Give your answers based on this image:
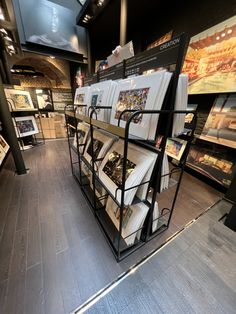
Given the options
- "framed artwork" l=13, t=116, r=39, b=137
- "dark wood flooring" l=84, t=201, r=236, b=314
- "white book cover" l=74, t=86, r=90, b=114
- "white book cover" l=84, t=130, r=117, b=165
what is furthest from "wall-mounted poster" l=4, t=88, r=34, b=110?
"dark wood flooring" l=84, t=201, r=236, b=314

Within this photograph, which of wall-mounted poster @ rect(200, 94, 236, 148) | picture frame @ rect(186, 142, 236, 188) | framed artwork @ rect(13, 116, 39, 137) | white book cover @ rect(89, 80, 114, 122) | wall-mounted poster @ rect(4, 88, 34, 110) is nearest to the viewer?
white book cover @ rect(89, 80, 114, 122)

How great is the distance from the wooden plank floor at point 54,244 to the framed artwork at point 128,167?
25.0 inches

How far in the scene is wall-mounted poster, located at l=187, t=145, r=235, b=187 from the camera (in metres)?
2.01

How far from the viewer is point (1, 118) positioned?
217 cm

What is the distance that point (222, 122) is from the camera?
1.98 meters

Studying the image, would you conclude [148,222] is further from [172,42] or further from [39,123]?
[39,123]

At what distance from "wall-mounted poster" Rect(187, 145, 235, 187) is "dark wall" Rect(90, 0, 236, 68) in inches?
69.1

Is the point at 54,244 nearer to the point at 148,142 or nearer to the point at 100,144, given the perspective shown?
the point at 100,144

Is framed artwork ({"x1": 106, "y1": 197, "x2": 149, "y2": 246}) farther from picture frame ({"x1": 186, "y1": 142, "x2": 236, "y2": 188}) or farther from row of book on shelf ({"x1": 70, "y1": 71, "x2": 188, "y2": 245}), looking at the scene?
picture frame ({"x1": 186, "y1": 142, "x2": 236, "y2": 188})

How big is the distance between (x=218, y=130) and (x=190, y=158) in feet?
2.15

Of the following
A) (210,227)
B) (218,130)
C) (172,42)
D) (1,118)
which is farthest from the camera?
(1,118)

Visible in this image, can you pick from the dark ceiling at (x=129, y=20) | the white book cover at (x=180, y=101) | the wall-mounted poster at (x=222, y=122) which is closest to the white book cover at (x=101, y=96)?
the white book cover at (x=180, y=101)

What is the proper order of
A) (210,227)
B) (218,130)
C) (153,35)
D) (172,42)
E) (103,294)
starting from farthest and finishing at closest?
1. (153,35)
2. (218,130)
3. (210,227)
4. (103,294)
5. (172,42)

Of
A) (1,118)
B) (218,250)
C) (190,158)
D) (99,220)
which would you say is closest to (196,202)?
(218,250)
